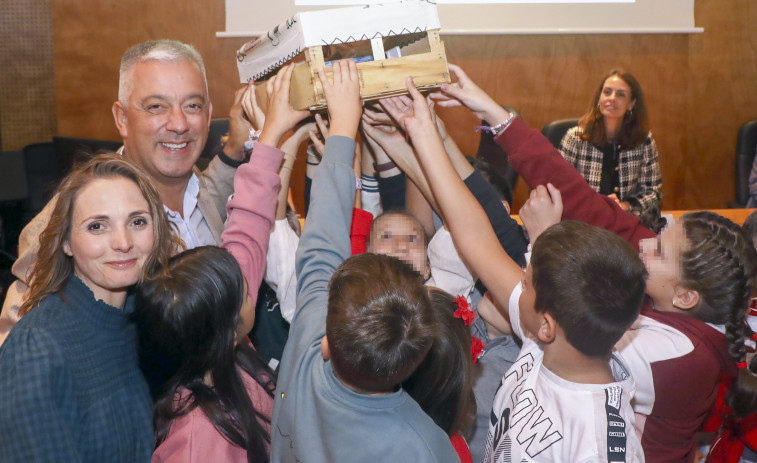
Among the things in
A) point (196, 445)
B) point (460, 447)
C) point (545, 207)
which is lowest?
point (460, 447)

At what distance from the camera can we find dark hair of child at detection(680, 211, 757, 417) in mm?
1474

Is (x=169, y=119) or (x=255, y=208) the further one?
(x=169, y=119)

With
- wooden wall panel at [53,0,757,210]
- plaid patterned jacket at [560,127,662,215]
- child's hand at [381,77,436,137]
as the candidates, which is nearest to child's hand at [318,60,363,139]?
child's hand at [381,77,436,137]

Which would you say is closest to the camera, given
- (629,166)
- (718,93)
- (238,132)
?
(238,132)

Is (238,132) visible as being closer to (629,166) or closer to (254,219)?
(254,219)

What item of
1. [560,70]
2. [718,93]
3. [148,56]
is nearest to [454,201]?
[148,56]

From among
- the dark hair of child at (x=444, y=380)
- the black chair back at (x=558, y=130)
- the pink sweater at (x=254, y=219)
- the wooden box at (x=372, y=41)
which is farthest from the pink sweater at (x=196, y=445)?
the black chair back at (x=558, y=130)

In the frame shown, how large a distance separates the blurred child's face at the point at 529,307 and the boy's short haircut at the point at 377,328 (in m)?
0.28

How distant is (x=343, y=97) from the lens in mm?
1412

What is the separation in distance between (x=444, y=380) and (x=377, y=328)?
302 mm

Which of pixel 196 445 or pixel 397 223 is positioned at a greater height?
pixel 397 223

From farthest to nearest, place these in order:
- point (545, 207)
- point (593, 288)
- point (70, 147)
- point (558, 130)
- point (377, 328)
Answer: point (558, 130)
point (70, 147)
point (545, 207)
point (593, 288)
point (377, 328)

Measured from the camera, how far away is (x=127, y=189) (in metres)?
1.35

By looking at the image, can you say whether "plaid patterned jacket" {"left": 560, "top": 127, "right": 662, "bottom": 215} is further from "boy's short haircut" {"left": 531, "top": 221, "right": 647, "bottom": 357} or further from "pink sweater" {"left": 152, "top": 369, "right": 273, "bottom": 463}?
"pink sweater" {"left": 152, "top": 369, "right": 273, "bottom": 463}
